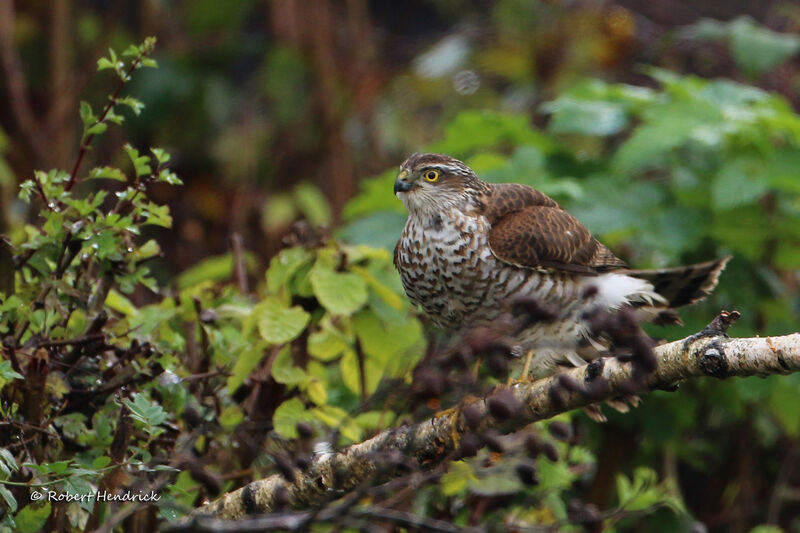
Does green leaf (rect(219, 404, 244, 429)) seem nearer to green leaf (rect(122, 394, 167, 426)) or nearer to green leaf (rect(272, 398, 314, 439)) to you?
green leaf (rect(272, 398, 314, 439))

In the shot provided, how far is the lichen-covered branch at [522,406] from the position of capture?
1874 millimetres

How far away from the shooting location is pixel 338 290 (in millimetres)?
2854

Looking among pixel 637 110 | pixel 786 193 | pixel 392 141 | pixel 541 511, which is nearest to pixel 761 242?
pixel 786 193

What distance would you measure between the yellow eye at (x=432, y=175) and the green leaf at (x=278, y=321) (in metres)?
0.82

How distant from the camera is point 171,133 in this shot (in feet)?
23.8

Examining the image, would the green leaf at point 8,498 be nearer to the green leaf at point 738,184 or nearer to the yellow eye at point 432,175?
the yellow eye at point 432,175

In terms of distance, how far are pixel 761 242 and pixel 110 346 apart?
9.67ft

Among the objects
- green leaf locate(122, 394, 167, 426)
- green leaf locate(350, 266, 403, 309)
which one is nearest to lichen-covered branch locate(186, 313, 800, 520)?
green leaf locate(122, 394, 167, 426)

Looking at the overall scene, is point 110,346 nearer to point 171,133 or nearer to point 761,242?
point 761,242

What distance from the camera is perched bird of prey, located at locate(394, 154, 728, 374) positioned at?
3.02 m

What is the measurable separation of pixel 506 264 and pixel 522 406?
0.95 metres

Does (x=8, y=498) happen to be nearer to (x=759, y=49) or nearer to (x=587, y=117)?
(x=587, y=117)

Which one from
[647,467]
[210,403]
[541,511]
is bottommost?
[647,467]

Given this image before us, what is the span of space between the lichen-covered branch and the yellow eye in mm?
1155
